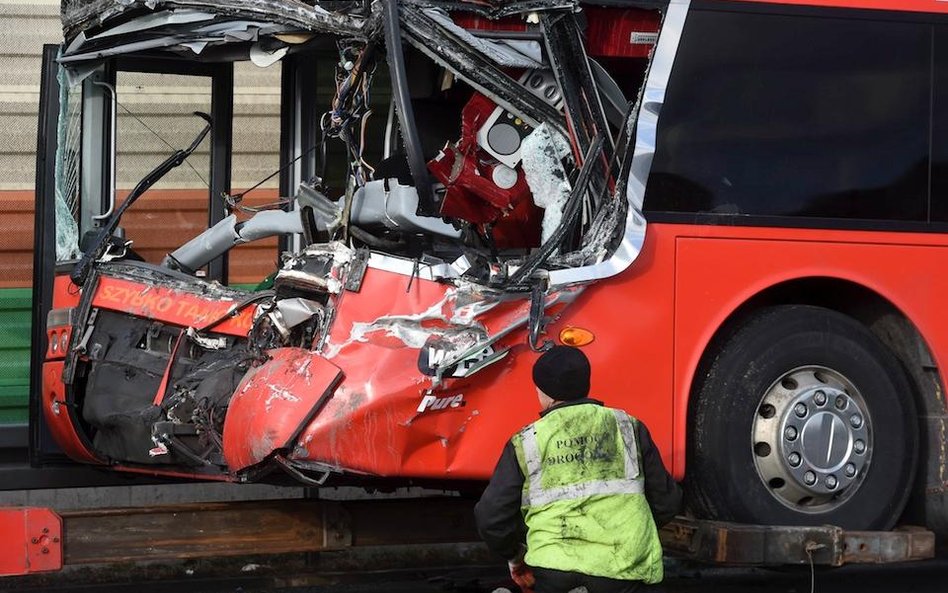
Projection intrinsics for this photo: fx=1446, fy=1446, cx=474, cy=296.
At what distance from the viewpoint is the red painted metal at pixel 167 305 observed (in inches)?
241

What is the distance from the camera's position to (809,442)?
580 cm

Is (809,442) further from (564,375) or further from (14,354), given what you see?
(14,354)

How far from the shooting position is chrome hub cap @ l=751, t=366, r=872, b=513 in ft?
19.1

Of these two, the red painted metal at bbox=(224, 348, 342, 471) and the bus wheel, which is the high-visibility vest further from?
the bus wheel

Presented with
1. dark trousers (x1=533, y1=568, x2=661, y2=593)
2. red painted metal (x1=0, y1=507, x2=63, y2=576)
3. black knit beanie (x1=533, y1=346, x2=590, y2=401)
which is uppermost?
black knit beanie (x1=533, y1=346, x2=590, y2=401)

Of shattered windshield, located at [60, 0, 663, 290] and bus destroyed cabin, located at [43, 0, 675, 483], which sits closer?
bus destroyed cabin, located at [43, 0, 675, 483]

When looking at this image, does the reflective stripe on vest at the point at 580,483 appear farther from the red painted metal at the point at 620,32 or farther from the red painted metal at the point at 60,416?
the red painted metal at the point at 60,416

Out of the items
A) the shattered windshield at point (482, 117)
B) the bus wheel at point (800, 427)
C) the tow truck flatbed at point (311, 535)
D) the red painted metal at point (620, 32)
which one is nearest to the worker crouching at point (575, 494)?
the shattered windshield at point (482, 117)

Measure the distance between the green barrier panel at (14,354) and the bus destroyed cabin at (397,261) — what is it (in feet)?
6.44

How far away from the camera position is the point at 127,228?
7363 mm

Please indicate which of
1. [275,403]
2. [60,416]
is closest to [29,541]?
[60,416]

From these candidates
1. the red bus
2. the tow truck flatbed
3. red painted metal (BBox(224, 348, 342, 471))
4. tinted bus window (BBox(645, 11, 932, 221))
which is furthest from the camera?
tinted bus window (BBox(645, 11, 932, 221))

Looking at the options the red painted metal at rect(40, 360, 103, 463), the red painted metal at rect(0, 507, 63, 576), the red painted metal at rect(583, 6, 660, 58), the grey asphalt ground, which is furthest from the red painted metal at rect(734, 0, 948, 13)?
the red painted metal at rect(0, 507, 63, 576)

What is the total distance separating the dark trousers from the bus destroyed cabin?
1.08 metres
